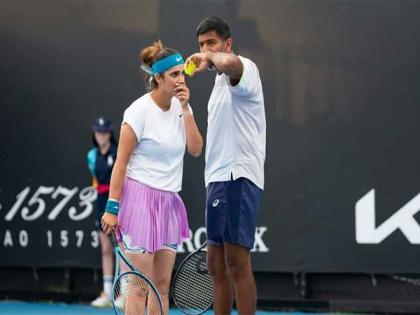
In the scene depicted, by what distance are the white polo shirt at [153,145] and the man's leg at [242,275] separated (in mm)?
491

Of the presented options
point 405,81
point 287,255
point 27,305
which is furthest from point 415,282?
point 27,305

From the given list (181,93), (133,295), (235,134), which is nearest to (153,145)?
(181,93)

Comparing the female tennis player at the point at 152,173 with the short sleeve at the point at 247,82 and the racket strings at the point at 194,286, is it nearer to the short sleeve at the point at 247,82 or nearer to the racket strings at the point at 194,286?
the racket strings at the point at 194,286

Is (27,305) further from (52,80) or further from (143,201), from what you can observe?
(143,201)

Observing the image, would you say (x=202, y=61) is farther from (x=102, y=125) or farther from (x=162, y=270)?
(x=102, y=125)

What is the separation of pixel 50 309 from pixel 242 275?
3208 mm

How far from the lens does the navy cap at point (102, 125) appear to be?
791 cm

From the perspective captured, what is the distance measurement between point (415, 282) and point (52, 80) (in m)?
3.04

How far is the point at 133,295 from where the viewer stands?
5.39 m

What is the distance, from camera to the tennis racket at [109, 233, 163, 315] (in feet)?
17.4

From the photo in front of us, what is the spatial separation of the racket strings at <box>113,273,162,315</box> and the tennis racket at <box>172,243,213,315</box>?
1.05 feet

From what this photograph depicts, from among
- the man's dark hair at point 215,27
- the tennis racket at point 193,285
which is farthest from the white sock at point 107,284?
the man's dark hair at point 215,27

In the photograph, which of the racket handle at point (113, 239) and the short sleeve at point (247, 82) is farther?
the racket handle at point (113, 239)

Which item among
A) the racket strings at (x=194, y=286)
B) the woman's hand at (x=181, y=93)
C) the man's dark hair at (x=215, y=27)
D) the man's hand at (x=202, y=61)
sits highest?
the man's dark hair at (x=215, y=27)
